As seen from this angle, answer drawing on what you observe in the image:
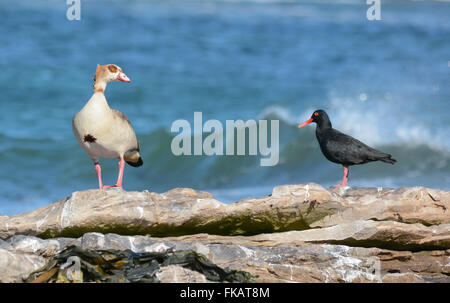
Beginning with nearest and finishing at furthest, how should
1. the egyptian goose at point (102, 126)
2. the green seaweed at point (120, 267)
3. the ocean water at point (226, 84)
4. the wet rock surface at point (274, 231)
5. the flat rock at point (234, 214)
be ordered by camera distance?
the green seaweed at point (120, 267) < the wet rock surface at point (274, 231) < the flat rock at point (234, 214) < the egyptian goose at point (102, 126) < the ocean water at point (226, 84)

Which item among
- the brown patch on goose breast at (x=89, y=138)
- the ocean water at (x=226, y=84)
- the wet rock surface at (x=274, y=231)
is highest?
the ocean water at (x=226, y=84)

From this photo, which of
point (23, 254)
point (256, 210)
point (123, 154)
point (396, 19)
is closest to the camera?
point (23, 254)

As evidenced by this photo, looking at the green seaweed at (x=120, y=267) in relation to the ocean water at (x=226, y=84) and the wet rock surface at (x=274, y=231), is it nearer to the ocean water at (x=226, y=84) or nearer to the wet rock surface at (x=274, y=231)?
the wet rock surface at (x=274, y=231)

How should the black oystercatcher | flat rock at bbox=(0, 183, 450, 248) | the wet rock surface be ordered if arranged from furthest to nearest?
the black oystercatcher
flat rock at bbox=(0, 183, 450, 248)
the wet rock surface

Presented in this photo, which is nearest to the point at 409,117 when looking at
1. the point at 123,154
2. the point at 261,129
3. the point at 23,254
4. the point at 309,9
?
the point at 261,129

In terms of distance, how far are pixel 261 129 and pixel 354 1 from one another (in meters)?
18.8

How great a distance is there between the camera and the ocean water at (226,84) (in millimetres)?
16734

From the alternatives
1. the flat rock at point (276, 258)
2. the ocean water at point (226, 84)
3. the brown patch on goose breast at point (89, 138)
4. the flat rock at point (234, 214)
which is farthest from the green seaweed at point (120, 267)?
the ocean water at point (226, 84)

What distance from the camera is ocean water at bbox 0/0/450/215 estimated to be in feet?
54.9

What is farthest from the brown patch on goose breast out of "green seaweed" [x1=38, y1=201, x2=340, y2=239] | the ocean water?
the ocean water

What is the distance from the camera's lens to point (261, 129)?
19.4 meters

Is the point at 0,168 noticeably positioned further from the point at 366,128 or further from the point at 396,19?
the point at 396,19

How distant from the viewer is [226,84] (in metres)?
24.5

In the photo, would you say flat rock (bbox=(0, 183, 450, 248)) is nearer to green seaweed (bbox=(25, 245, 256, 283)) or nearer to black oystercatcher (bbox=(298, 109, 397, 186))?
green seaweed (bbox=(25, 245, 256, 283))
